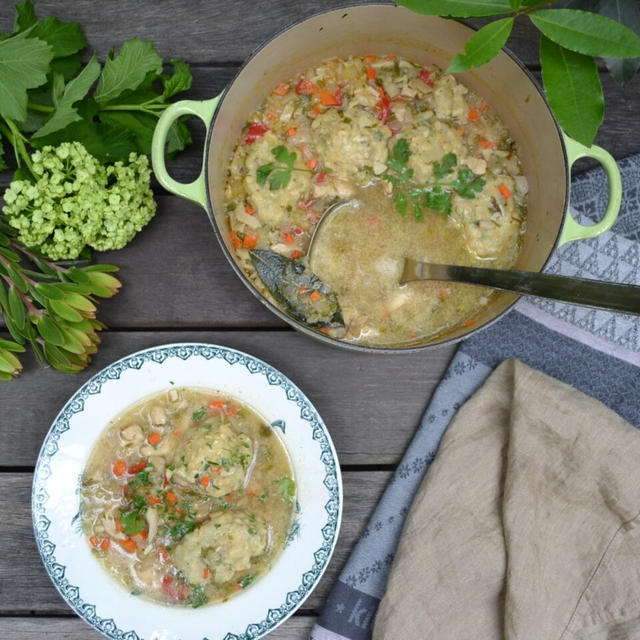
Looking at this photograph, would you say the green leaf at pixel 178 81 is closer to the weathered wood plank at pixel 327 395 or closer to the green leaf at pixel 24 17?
the green leaf at pixel 24 17

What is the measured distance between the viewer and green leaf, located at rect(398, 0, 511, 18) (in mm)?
1164

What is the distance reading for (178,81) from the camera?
59.4 inches

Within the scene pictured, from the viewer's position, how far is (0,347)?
1521 millimetres

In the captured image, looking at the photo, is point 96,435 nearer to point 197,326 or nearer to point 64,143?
point 197,326

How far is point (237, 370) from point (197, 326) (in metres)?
0.18

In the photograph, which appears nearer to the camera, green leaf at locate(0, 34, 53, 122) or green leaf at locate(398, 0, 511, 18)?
green leaf at locate(398, 0, 511, 18)

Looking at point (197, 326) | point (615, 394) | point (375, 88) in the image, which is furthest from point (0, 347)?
point (615, 394)

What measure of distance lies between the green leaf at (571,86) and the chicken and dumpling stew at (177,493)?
0.93 metres

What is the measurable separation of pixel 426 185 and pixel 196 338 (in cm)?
66

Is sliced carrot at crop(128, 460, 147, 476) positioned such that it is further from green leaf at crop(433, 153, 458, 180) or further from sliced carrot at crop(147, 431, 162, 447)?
green leaf at crop(433, 153, 458, 180)

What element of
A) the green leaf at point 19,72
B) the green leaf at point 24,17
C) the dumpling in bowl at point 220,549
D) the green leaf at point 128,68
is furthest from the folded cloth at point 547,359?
the green leaf at point 24,17

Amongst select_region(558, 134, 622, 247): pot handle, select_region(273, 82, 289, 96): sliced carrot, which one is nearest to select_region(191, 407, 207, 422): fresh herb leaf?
select_region(273, 82, 289, 96): sliced carrot

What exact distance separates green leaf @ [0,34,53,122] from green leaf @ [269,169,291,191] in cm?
51

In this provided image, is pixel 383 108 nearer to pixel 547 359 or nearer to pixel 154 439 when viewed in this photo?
pixel 547 359
